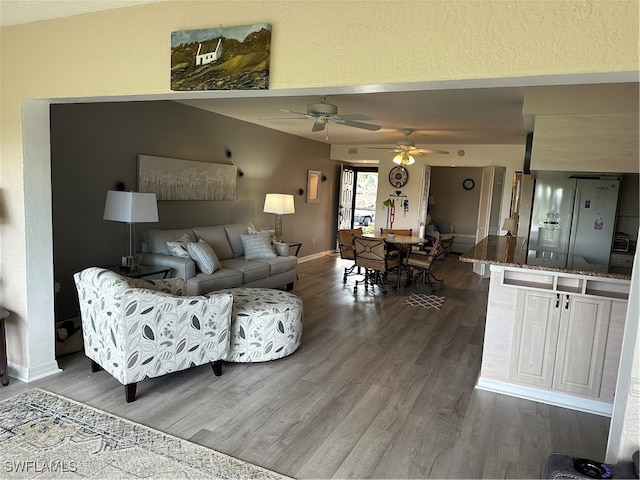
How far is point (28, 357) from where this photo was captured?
3.25m

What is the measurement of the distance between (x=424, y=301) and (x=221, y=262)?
9.27 ft

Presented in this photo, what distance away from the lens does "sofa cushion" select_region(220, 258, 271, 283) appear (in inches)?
214

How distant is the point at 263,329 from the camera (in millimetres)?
3701

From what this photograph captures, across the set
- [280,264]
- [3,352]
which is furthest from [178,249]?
[3,352]

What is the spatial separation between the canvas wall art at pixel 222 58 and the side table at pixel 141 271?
2.55 metres

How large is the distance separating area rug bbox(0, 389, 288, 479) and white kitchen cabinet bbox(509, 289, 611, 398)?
213 centimetres

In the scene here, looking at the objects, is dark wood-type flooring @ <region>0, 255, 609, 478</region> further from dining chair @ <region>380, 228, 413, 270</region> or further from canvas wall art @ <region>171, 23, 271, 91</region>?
dining chair @ <region>380, 228, 413, 270</region>

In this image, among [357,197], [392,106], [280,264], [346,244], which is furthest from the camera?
[357,197]

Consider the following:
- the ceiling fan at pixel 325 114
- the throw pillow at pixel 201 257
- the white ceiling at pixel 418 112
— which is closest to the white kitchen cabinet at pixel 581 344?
the white ceiling at pixel 418 112

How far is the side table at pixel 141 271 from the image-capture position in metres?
4.34

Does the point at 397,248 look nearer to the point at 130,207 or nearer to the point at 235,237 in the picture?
the point at 235,237

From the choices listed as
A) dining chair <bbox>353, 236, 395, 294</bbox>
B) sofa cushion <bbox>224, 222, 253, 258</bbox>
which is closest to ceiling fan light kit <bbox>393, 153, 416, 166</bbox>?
dining chair <bbox>353, 236, 395, 294</bbox>

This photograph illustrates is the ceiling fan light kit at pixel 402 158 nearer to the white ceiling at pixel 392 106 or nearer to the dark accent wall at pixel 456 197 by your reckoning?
the white ceiling at pixel 392 106

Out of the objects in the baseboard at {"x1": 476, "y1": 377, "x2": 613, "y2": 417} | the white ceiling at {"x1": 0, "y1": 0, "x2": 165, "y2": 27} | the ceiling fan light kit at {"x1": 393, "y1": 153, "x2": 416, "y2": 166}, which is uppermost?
the white ceiling at {"x1": 0, "y1": 0, "x2": 165, "y2": 27}
